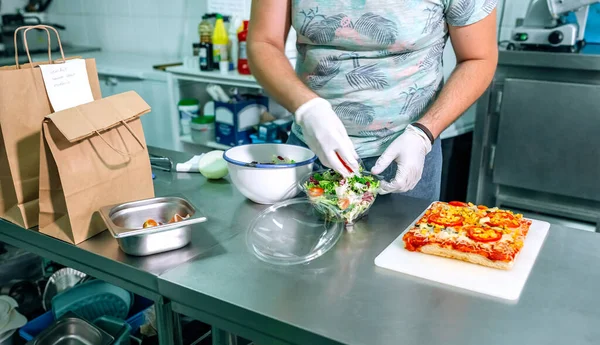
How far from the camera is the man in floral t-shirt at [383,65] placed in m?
1.18

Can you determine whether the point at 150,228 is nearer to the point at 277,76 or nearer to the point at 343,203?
the point at 343,203

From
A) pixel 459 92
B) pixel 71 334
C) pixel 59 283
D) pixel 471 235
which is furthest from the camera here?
pixel 59 283

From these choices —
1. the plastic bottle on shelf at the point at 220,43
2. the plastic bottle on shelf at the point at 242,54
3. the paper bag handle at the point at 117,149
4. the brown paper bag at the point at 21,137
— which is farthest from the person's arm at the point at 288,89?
the plastic bottle on shelf at the point at 220,43

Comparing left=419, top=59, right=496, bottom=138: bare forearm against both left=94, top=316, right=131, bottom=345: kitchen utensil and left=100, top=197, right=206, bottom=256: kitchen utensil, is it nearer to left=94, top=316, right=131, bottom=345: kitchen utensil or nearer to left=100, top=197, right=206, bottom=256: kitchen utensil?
left=100, top=197, right=206, bottom=256: kitchen utensil

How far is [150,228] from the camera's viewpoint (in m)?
0.93

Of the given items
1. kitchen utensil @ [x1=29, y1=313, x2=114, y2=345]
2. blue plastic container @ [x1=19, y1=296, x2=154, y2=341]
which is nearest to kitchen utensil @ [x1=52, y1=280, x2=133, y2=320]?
blue plastic container @ [x1=19, y1=296, x2=154, y2=341]

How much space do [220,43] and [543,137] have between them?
161cm

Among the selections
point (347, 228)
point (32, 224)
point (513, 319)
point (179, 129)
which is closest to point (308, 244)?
point (347, 228)

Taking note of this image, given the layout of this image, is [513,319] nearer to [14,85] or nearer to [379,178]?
[379,178]

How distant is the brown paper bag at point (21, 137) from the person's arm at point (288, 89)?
0.46 meters

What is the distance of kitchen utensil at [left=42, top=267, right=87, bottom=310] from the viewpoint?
1.71m

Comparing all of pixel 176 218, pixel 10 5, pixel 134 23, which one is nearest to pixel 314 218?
pixel 176 218

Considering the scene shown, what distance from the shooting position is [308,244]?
100 cm

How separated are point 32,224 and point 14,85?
0.96ft
